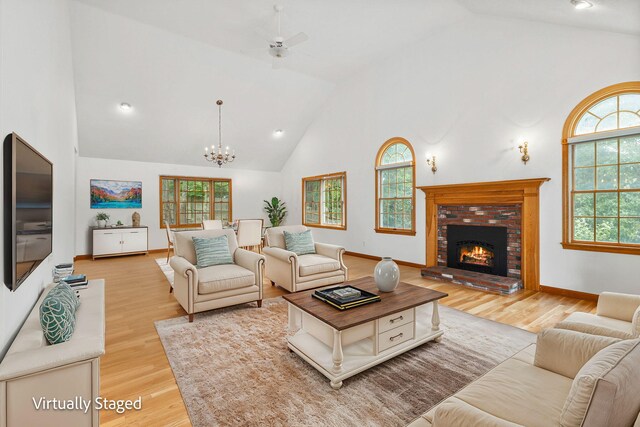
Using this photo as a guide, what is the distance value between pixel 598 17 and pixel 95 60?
7169 mm

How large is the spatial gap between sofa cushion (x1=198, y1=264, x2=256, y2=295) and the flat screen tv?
1.40 metres

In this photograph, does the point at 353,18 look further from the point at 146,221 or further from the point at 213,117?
the point at 146,221

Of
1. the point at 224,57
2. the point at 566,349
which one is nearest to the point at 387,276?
the point at 566,349

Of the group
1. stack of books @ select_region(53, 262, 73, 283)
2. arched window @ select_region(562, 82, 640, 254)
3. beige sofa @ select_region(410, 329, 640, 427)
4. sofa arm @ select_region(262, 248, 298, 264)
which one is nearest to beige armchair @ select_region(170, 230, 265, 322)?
sofa arm @ select_region(262, 248, 298, 264)

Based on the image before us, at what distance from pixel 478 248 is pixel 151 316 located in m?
4.83

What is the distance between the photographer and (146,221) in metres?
8.00

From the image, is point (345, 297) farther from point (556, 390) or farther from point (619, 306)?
point (619, 306)

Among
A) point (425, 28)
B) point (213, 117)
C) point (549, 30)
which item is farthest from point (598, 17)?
point (213, 117)

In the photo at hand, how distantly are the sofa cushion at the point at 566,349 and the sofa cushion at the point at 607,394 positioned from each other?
0.47 m

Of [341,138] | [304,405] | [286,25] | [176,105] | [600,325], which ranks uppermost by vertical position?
[286,25]

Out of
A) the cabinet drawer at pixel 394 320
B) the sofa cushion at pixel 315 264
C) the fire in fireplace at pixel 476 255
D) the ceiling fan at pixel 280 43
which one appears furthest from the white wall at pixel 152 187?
the cabinet drawer at pixel 394 320

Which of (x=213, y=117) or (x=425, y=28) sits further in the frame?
(x=213, y=117)

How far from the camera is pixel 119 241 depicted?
7.23 meters

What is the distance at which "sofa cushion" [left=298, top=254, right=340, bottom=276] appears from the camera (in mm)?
4184
